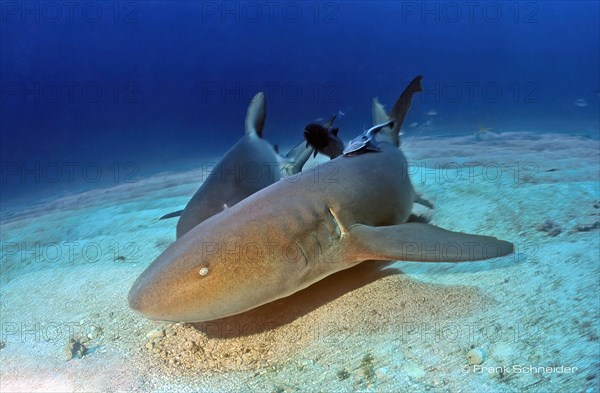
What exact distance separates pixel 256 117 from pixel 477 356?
451 cm

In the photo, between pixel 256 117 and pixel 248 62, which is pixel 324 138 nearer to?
pixel 256 117

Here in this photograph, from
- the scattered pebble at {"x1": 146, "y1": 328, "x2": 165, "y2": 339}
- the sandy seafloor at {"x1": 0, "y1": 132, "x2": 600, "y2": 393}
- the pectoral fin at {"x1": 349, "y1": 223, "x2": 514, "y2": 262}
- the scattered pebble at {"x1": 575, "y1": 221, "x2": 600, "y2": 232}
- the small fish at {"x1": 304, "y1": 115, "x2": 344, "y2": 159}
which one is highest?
the small fish at {"x1": 304, "y1": 115, "x2": 344, "y2": 159}

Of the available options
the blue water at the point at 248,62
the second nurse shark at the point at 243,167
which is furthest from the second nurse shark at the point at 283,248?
the blue water at the point at 248,62

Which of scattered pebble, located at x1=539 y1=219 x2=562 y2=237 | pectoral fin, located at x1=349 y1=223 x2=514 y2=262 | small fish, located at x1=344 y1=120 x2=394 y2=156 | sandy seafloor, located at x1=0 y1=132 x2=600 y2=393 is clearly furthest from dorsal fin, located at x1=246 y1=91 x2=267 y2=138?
scattered pebble, located at x1=539 y1=219 x2=562 y2=237

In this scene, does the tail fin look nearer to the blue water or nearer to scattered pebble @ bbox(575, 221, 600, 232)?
scattered pebble @ bbox(575, 221, 600, 232)

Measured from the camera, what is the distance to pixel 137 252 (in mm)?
4621

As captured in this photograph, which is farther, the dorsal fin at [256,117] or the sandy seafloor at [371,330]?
the dorsal fin at [256,117]

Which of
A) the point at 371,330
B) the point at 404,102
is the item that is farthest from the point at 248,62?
the point at 371,330

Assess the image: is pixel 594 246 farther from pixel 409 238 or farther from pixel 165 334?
pixel 165 334

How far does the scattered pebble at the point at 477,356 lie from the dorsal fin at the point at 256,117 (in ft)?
13.4

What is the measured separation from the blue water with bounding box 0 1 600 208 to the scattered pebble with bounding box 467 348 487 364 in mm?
50371

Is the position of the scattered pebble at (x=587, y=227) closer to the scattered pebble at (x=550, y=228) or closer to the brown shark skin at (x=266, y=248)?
the scattered pebble at (x=550, y=228)

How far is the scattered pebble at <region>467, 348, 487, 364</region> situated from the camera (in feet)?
6.65

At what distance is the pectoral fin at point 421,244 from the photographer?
2.40m
